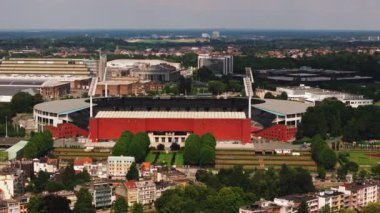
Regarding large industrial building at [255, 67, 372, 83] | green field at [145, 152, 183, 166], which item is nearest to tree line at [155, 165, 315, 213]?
green field at [145, 152, 183, 166]

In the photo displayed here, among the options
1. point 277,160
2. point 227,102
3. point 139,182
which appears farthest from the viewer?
point 227,102

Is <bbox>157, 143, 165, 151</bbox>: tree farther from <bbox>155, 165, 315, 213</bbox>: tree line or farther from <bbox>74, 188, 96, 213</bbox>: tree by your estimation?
<bbox>74, 188, 96, 213</bbox>: tree

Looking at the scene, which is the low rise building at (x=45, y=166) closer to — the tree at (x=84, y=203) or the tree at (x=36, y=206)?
the tree at (x=84, y=203)

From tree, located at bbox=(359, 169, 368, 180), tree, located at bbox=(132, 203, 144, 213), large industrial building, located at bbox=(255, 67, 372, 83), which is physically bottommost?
large industrial building, located at bbox=(255, 67, 372, 83)

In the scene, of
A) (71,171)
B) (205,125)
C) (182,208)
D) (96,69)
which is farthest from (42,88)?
(182,208)

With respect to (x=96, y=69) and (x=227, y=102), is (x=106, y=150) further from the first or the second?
(x=96, y=69)

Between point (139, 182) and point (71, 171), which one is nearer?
point (139, 182)

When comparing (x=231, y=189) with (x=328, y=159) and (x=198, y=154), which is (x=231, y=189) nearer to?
(x=198, y=154)
